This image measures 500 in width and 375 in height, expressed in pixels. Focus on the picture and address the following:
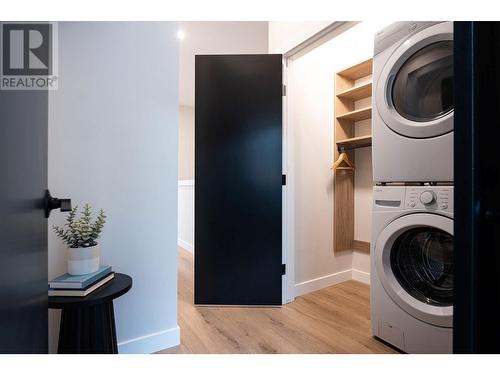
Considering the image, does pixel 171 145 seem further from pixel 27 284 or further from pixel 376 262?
pixel 376 262

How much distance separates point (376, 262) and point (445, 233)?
389 mm

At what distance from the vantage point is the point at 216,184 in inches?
79.0

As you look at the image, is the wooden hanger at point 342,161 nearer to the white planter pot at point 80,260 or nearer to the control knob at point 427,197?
the control knob at point 427,197

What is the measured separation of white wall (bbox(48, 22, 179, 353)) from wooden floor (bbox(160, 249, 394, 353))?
25cm

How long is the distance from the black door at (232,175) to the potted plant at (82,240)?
87 cm

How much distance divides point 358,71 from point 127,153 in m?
2.15

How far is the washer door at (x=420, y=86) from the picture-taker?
4.10 feet

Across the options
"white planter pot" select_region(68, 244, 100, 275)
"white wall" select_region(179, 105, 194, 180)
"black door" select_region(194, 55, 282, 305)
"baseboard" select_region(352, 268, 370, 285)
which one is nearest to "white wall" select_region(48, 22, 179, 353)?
"white planter pot" select_region(68, 244, 100, 275)

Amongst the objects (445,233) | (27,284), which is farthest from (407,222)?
(27,284)

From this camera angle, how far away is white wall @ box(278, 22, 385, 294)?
229 cm

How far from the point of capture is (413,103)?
4.61 ft

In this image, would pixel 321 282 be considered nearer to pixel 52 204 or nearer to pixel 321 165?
pixel 321 165

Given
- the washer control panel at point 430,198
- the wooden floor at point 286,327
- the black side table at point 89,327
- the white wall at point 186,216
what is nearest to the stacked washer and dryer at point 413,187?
the washer control panel at point 430,198
